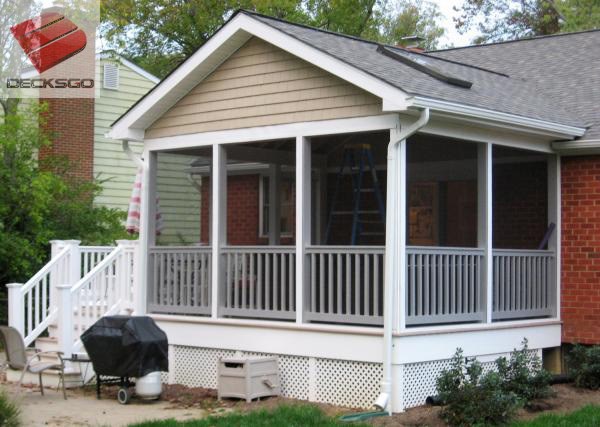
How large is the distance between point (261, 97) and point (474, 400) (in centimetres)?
465

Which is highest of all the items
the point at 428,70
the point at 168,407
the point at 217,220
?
the point at 428,70

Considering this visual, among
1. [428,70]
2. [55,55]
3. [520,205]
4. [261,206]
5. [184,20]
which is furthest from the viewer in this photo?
[184,20]

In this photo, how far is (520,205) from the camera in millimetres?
14320

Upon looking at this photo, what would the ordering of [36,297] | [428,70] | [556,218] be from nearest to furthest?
[428,70]
[556,218]
[36,297]

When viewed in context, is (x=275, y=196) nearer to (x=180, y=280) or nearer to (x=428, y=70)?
(x=180, y=280)

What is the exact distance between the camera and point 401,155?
1037 centimetres

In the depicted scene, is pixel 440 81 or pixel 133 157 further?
pixel 133 157

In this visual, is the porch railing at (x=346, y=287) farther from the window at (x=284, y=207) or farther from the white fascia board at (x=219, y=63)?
the window at (x=284, y=207)

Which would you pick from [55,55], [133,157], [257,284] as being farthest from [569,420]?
[55,55]

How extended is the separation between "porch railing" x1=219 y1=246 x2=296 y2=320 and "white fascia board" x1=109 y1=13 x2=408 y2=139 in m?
2.22

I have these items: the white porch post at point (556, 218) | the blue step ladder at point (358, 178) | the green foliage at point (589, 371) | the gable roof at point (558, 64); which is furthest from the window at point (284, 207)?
the green foliage at point (589, 371)

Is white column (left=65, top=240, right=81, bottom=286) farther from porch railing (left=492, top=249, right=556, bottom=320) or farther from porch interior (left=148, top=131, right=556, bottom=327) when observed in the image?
porch railing (left=492, top=249, right=556, bottom=320)

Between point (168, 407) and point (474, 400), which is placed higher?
point (474, 400)

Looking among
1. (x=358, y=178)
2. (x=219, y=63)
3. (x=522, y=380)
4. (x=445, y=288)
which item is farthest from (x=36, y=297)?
(x=522, y=380)
